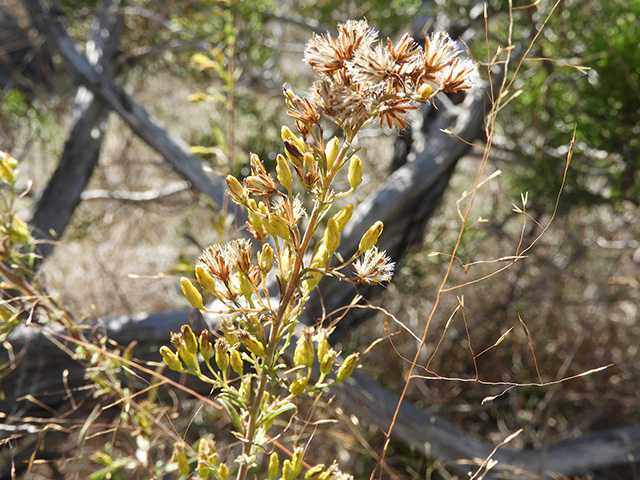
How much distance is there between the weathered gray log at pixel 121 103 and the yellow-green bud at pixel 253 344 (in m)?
1.42

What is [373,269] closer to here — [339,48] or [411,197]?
[339,48]

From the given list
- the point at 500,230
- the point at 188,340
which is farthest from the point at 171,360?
the point at 500,230

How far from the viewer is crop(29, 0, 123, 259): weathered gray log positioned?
2258mm

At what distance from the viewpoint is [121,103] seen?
216 cm

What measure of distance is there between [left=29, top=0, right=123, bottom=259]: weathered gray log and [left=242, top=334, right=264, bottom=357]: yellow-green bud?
1.86 m

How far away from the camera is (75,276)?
9.63 feet

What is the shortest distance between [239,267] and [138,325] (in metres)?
1.23

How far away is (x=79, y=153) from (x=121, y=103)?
0.32 m

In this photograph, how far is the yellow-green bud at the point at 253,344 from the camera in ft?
2.08

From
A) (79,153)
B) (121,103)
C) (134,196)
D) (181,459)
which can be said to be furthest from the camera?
(134,196)

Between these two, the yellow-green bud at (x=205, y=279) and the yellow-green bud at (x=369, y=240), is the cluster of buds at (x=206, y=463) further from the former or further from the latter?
the yellow-green bud at (x=369, y=240)

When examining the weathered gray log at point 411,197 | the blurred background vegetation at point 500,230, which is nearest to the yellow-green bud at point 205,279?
the blurred background vegetation at point 500,230

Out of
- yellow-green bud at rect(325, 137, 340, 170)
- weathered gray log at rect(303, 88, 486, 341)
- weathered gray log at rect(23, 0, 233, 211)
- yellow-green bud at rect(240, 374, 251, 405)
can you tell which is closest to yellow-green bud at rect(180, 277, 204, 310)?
yellow-green bud at rect(240, 374, 251, 405)

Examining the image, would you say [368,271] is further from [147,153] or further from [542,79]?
[147,153]
